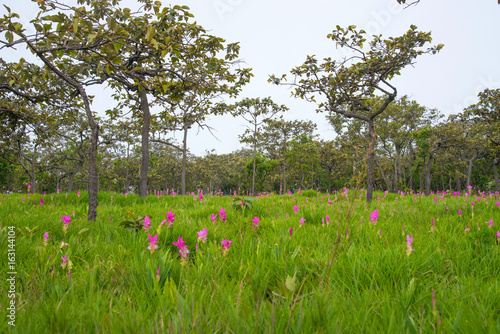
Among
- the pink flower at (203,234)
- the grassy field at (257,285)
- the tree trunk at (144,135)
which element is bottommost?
the grassy field at (257,285)

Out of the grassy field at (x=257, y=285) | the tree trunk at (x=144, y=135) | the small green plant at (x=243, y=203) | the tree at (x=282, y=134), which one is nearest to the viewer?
the grassy field at (x=257, y=285)

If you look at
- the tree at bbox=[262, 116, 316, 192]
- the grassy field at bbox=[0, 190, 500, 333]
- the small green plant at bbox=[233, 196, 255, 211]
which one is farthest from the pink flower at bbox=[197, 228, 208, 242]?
the tree at bbox=[262, 116, 316, 192]

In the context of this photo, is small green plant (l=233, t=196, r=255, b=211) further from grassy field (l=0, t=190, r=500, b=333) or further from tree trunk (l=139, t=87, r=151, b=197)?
tree trunk (l=139, t=87, r=151, b=197)

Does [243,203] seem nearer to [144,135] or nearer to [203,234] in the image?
[203,234]

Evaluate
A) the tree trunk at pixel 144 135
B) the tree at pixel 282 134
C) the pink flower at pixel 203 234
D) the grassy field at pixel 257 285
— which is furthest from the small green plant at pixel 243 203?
the tree at pixel 282 134

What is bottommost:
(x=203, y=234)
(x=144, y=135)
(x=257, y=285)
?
(x=257, y=285)

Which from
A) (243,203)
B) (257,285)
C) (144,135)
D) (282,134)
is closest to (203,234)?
(257,285)

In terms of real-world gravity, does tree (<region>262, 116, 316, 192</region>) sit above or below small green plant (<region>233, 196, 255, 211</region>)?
Answer: above

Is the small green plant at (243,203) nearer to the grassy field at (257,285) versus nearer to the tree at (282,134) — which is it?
the grassy field at (257,285)

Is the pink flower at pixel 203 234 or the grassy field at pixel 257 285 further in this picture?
the pink flower at pixel 203 234

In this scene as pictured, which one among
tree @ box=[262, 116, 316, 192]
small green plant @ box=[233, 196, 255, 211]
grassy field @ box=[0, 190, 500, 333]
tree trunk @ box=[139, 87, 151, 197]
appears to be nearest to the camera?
grassy field @ box=[0, 190, 500, 333]

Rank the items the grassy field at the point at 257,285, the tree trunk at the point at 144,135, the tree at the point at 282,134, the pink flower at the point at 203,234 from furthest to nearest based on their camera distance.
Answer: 1. the tree at the point at 282,134
2. the tree trunk at the point at 144,135
3. the pink flower at the point at 203,234
4. the grassy field at the point at 257,285

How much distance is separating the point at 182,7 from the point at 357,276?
3966mm

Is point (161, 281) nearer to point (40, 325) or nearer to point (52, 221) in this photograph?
point (40, 325)
